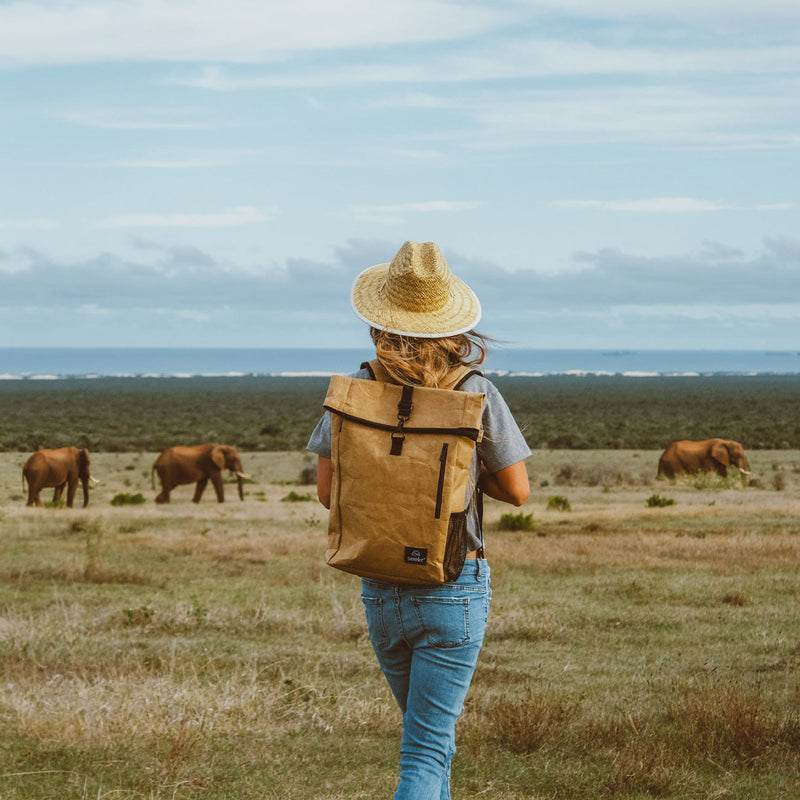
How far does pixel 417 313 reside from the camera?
3.17 meters

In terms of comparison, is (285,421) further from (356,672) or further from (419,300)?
(419,300)

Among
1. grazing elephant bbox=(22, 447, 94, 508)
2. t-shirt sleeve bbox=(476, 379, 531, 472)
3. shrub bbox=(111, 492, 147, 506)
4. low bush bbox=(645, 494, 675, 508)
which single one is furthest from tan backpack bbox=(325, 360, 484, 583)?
shrub bbox=(111, 492, 147, 506)

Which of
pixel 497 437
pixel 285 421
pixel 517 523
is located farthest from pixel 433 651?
pixel 285 421

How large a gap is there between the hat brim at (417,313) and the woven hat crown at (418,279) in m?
0.02

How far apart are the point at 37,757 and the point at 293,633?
12.0ft

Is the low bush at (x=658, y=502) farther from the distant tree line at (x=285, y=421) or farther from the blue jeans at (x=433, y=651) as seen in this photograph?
the blue jeans at (x=433, y=651)

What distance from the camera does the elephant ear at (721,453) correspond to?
1131 inches

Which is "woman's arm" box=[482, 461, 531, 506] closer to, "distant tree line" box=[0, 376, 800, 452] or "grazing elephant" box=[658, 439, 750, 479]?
"grazing elephant" box=[658, 439, 750, 479]

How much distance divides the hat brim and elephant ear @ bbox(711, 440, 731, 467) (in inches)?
1056

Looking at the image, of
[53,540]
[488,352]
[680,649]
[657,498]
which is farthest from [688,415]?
[488,352]

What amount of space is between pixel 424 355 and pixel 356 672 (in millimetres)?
4491

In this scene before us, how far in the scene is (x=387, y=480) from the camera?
2949 mm

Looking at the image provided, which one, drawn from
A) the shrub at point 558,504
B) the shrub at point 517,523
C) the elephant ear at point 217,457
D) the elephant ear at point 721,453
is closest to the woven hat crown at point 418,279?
the shrub at point 517,523

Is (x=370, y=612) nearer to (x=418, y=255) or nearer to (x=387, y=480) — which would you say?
(x=387, y=480)
